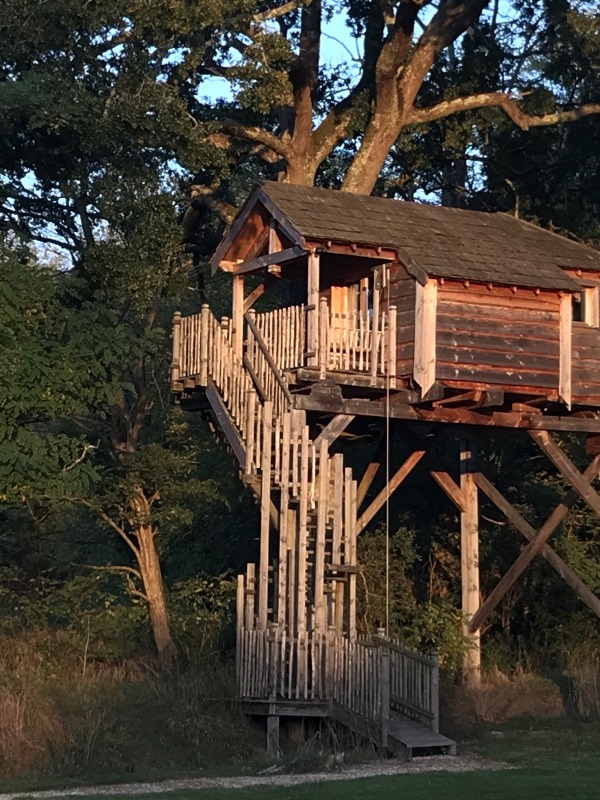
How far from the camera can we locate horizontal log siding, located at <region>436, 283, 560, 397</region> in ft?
80.1

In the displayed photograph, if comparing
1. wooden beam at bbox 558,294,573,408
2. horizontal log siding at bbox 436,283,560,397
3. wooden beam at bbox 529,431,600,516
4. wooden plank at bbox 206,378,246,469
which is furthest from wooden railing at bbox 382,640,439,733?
wooden beam at bbox 529,431,600,516

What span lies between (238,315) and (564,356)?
5709 mm

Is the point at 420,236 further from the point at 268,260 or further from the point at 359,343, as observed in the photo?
the point at 268,260

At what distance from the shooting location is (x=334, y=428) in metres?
24.2

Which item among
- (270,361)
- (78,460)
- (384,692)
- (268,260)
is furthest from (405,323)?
(78,460)

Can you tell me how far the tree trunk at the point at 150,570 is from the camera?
30375 mm

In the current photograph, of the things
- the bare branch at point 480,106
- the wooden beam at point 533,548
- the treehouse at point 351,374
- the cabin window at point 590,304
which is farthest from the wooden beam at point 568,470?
the bare branch at point 480,106

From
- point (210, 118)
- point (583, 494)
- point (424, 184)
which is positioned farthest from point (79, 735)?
point (424, 184)

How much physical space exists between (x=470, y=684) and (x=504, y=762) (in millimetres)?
7299

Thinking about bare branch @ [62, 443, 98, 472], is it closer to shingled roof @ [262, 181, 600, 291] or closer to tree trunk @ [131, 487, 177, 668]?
tree trunk @ [131, 487, 177, 668]

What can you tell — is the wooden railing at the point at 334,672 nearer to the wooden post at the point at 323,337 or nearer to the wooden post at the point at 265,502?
the wooden post at the point at 265,502

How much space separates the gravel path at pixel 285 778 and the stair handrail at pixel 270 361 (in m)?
5.86

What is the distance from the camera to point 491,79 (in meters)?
35.6

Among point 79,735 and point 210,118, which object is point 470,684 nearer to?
point 79,735
